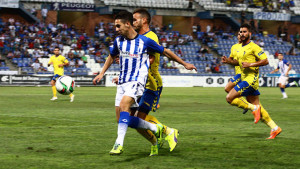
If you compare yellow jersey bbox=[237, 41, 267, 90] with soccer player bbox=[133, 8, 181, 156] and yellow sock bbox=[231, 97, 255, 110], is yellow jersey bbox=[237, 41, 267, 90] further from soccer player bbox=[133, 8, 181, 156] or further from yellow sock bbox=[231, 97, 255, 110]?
soccer player bbox=[133, 8, 181, 156]

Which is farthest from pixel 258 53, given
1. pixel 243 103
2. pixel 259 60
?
pixel 243 103

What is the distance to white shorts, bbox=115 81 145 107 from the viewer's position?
22.9ft

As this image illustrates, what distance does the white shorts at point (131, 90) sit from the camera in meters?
6.98

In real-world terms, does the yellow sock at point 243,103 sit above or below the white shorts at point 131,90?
below

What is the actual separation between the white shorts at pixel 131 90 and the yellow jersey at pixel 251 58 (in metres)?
4.31

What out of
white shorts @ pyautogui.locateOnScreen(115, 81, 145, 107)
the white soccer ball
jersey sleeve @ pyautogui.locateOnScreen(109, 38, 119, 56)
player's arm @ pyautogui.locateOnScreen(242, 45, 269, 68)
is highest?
jersey sleeve @ pyautogui.locateOnScreen(109, 38, 119, 56)

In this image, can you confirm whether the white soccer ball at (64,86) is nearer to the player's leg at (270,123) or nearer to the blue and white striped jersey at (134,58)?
the player's leg at (270,123)

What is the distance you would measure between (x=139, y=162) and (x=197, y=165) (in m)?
0.77

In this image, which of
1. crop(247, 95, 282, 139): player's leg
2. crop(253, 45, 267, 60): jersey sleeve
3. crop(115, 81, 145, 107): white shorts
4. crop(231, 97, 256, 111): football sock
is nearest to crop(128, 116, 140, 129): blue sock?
crop(115, 81, 145, 107): white shorts

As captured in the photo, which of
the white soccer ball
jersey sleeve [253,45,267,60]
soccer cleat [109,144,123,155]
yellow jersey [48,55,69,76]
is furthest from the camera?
yellow jersey [48,55,69,76]

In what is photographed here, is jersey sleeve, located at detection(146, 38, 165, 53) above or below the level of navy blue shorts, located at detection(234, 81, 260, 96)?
above

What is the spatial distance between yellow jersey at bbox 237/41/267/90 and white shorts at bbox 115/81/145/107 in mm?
4314

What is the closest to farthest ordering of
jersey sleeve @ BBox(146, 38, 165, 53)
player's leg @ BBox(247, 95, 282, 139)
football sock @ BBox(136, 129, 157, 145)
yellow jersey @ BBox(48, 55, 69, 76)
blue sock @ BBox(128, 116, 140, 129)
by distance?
blue sock @ BBox(128, 116, 140, 129)
jersey sleeve @ BBox(146, 38, 165, 53)
football sock @ BBox(136, 129, 157, 145)
player's leg @ BBox(247, 95, 282, 139)
yellow jersey @ BBox(48, 55, 69, 76)

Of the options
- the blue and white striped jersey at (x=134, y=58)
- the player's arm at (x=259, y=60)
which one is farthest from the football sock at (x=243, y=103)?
the blue and white striped jersey at (x=134, y=58)
